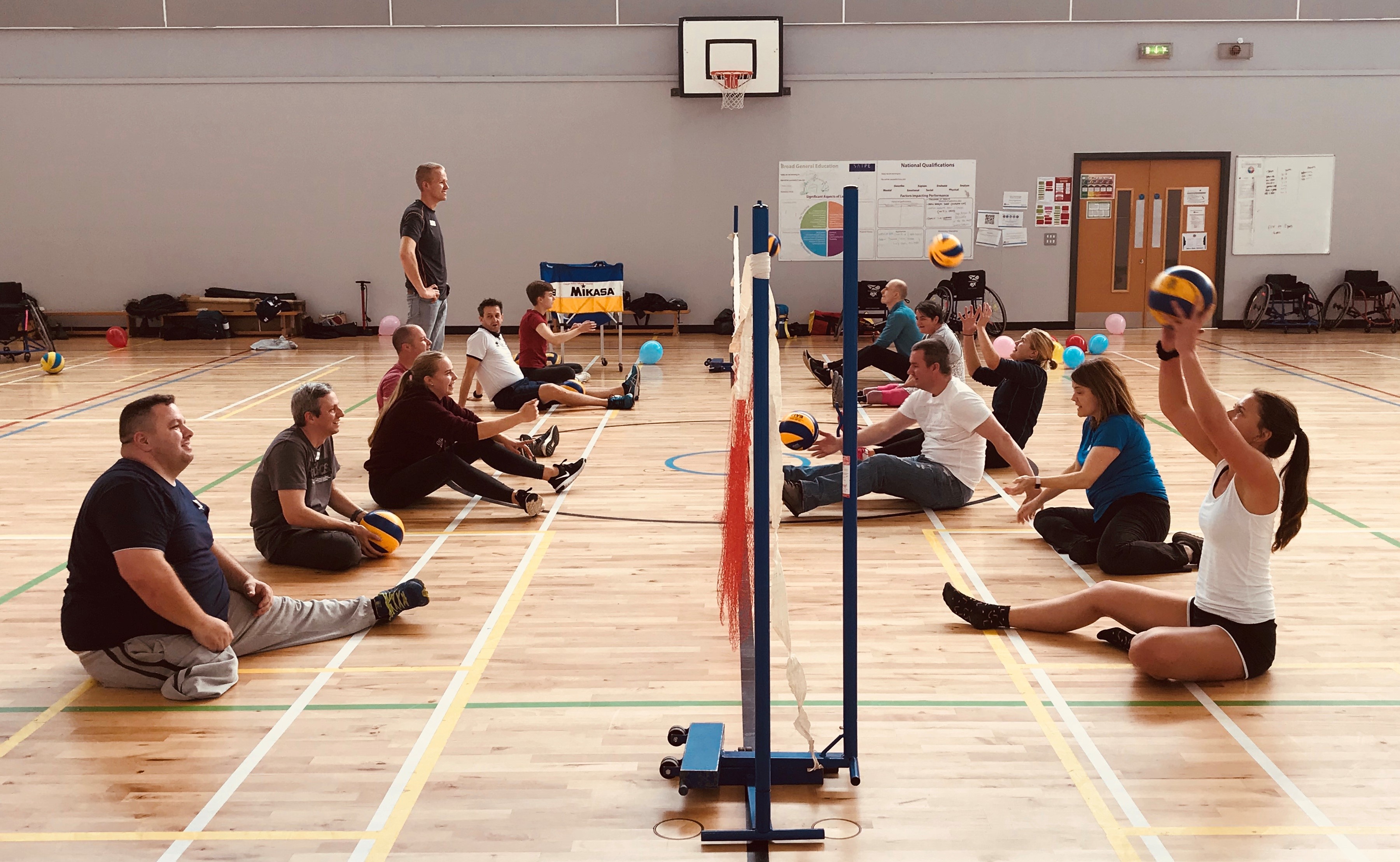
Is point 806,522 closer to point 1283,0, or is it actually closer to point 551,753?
point 551,753

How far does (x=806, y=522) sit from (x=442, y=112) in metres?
12.6

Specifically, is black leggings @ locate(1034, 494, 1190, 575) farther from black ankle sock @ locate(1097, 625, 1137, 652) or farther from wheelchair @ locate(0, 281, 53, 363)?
wheelchair @ locate(0, 281, 53, 363)

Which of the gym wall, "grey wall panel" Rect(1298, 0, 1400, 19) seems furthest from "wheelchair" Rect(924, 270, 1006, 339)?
"grey wall panel" Rect(1298, 0, 1400, 19)

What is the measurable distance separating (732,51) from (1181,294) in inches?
567

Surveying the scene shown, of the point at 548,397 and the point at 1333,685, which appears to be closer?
the point at 1333,685

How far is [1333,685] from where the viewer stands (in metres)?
4.13

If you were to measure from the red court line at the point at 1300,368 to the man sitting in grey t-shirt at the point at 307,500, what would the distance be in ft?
32.4

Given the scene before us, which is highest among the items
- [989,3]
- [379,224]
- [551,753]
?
[989,3]

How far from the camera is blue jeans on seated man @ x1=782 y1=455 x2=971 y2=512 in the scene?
661 cm

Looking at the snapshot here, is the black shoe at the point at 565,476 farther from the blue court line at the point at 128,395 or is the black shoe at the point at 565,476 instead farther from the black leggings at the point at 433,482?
the blue court line at the point at 128,395

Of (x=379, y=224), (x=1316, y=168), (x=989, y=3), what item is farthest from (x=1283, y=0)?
(x=379, y=224)

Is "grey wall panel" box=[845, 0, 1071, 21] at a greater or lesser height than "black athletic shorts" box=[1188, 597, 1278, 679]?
greater

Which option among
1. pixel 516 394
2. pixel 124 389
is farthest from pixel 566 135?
pixel 516 394

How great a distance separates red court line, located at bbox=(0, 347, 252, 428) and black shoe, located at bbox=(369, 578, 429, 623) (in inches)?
272
